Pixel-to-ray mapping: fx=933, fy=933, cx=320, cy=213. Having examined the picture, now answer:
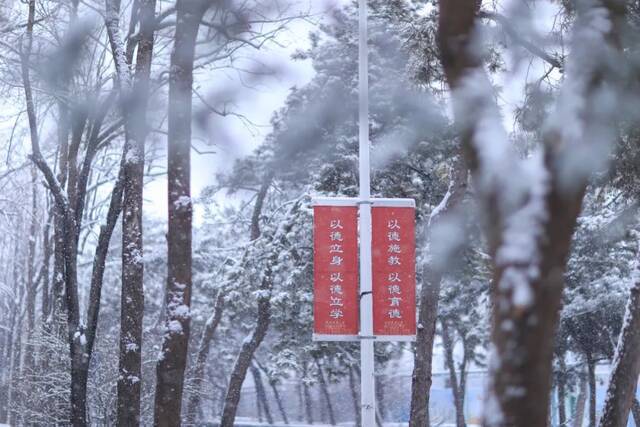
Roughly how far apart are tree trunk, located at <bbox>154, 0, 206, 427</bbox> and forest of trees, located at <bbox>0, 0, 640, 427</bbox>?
0.02m

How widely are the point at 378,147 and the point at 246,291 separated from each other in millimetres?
4427

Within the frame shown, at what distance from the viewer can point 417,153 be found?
19578mm

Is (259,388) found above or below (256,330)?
below

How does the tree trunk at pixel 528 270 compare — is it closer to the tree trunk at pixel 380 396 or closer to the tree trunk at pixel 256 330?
the tree trunk at pixel 256 330

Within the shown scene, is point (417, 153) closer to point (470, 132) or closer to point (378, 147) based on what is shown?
point (378, 147)

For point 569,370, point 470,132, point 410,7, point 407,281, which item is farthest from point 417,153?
point 470,132

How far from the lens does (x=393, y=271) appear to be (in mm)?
10508

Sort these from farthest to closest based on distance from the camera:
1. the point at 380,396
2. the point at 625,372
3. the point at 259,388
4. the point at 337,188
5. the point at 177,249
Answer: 1. the point at 259,388
2. the point at 380,396
3. the point at 337,188
4. the point at 625,372
5. the point at 177,249

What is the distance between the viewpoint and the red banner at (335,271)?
10109 mm

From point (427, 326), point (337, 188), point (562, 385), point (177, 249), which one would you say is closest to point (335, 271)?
point (177, 249)

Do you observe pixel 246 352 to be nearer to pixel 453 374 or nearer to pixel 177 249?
pixel 453 374

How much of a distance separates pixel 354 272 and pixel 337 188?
964 cm

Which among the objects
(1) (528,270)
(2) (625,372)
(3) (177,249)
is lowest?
(2) (625,372)

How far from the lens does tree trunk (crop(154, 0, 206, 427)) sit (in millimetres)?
8273
